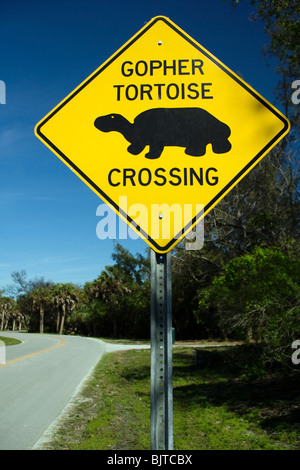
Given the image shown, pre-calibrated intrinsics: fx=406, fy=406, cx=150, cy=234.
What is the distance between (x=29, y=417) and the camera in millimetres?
6590

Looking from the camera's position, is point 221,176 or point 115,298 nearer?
point 221,176

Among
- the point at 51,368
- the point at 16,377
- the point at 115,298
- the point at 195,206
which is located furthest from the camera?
the point at 115,298

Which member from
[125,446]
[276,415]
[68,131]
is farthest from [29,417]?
[68,131]

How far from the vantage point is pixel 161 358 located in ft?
6.24

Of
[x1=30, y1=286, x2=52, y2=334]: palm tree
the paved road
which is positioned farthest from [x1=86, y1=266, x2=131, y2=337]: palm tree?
the paved road

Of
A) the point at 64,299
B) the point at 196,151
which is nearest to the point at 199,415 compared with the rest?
the point at 196,151

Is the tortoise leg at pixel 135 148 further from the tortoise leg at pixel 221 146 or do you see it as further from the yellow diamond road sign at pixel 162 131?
the tortoise leg at pixel 221 146

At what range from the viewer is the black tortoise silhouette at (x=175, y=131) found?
2.11 meters

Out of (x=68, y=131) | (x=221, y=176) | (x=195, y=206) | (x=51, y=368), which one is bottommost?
(x=51, y=368)

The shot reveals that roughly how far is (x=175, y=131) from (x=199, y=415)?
6.04m

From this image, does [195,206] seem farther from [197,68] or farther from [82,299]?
[82,299]

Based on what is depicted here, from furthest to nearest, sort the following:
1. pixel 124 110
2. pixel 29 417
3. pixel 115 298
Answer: pixel 115 298 → pixel 29 417 → pixel 124 110

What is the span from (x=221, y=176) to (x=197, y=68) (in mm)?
625

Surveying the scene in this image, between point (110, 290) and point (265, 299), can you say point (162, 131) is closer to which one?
point (265, 299)
